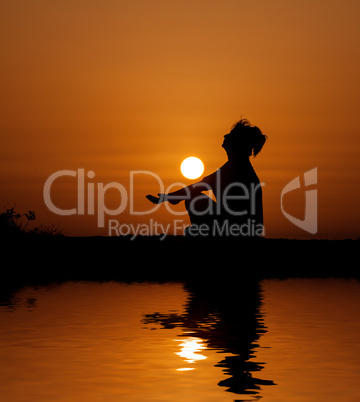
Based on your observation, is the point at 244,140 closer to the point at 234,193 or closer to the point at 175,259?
the point at 234,193

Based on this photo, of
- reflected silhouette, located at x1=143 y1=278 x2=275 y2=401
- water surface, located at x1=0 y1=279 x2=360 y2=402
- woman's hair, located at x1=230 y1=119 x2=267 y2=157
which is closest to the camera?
water surface, located at x1=0 y1=279 x2=360 y2=402

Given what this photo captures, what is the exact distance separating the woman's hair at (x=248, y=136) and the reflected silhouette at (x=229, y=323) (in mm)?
2306

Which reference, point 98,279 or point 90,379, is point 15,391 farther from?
point 98,279

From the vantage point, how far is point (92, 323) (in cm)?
848

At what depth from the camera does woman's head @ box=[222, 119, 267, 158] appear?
13.6m

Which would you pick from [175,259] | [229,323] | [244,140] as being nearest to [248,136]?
[244,140]

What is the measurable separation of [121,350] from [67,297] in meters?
3.89

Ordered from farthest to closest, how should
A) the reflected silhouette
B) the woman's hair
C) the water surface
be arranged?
the woman's hair, the reflected silhouette, the water surface

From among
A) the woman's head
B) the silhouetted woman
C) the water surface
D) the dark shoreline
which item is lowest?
the water surface

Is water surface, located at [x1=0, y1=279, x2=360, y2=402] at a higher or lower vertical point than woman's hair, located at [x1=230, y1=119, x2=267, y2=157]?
lower

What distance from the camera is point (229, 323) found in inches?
336

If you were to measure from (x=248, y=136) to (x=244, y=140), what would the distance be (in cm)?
10

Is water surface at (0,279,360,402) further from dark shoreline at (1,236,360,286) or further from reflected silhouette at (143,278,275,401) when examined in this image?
dark shoreline at (1,236,360,286)

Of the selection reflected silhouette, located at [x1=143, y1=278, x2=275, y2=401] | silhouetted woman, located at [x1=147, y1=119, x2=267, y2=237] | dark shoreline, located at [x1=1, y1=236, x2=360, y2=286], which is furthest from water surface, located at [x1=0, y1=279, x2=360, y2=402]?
silhouetted woman, located at [x1=147, y1=119, x2=267, y2=237]
